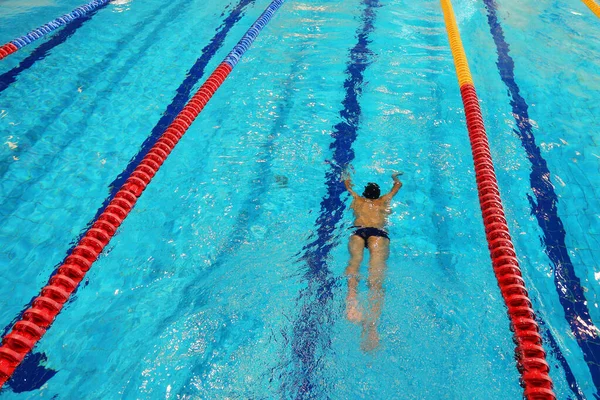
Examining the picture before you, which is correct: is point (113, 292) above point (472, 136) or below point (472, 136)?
below

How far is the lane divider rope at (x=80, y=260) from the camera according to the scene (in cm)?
215

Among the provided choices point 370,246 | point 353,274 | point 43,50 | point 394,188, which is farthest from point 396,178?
point 43,50

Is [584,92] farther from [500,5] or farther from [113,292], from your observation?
[113,292]

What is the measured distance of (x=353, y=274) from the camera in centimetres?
325

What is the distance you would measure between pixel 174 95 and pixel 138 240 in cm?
241

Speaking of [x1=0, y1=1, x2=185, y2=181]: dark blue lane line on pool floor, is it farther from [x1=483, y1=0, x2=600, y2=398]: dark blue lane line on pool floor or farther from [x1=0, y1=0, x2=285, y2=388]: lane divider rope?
[x1=483, y1=0, x2=600, y2=398]: dark blue lane line on pool floor

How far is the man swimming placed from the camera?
9.57 feet

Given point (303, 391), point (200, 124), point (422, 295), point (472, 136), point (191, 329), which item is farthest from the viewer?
point (200, 124)

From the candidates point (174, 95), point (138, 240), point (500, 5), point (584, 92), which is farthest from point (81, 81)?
point (500, 5)

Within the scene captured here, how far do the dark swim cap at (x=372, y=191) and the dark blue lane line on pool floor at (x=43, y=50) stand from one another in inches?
179

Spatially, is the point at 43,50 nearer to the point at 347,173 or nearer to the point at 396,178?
the point at 347,173

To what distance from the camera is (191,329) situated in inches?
114

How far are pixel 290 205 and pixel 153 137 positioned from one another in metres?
1.85

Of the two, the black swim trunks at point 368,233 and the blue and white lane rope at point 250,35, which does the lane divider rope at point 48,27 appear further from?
the black swim trunks at point 368,233
